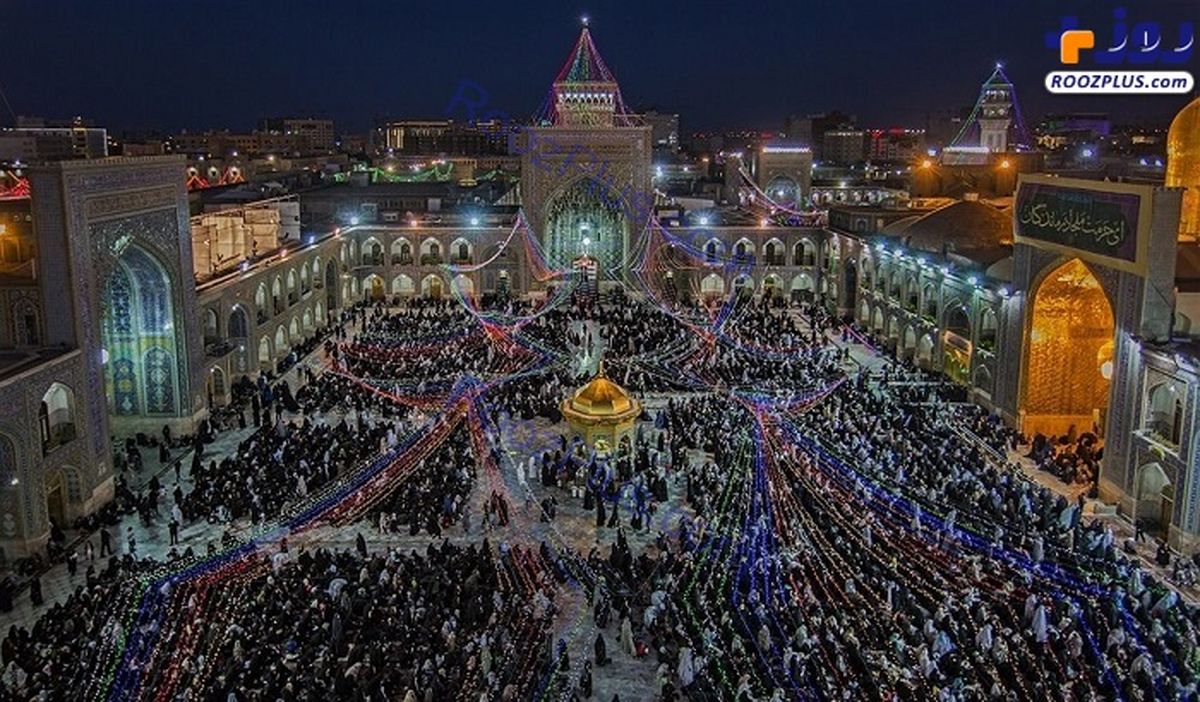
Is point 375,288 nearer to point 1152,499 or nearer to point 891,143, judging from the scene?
point 1152,499

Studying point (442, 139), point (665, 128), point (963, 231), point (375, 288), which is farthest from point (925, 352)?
point (665, 128)

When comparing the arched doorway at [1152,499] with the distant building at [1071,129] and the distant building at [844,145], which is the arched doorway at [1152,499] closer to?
the distant building at [1071,129]

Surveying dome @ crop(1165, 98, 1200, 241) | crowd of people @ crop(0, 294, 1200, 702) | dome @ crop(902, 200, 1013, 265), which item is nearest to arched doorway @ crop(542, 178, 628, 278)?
dome @ crop(902, 200, 1013, 265)

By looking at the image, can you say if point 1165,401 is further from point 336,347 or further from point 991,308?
point 336,347

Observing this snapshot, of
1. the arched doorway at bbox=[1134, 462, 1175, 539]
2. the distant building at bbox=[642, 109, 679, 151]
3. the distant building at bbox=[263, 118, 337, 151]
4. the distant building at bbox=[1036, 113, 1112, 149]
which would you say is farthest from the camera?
the distant building at bbox=[263, 118, 337, 151]

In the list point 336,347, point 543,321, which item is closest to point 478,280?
point 543,321

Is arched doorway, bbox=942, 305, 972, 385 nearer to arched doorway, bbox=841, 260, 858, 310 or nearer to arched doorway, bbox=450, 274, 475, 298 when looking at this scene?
arched doorway, bbox=841, 260, 858, 310
